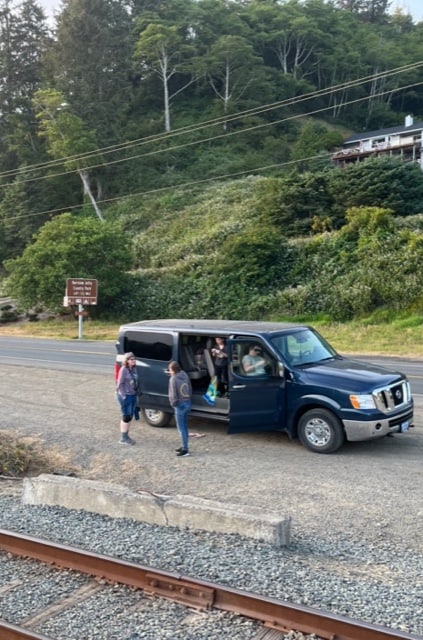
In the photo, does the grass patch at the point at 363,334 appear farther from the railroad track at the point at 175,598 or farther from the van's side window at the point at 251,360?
the railroad track at the point at 175,598

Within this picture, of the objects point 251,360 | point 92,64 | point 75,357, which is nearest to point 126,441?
point 251,360

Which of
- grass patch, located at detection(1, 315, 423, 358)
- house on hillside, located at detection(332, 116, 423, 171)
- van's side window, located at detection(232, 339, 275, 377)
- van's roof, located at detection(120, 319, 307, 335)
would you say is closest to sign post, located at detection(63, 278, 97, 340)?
grass patch, located at detection(1, 315, 423, 358)

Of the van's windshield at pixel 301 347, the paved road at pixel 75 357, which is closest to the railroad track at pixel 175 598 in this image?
the van's windshield at pixel 301 347

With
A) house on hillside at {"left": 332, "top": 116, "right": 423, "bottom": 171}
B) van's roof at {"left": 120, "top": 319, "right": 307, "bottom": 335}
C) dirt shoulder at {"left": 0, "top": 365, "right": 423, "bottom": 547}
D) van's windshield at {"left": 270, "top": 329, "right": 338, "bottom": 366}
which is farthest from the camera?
house on hillside at {"left": 332, "top": 116, "right": 423, "bottom": 171}

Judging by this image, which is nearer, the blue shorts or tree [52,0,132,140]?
the blue shorts

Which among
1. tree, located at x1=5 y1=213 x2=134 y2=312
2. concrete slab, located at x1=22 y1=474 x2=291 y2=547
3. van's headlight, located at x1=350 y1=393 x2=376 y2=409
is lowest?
concrete slab, located at x1=22 y1=474 x2=291 y2=547

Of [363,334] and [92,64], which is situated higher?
[92,64]

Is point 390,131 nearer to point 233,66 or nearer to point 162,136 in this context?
point 233,66

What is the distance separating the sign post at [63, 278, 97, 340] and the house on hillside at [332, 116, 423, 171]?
38.7m

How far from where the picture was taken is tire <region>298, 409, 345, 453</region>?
977cm

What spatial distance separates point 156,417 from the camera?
12.4m

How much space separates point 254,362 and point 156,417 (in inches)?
115

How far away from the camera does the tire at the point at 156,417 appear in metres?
12.2

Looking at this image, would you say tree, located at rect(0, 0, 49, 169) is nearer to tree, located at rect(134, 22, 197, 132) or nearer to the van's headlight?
tree, located at rect(134, 22, 197, 132)
